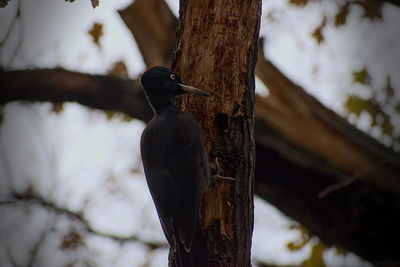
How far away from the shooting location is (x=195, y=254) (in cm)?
269

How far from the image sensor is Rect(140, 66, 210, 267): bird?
2774 mm

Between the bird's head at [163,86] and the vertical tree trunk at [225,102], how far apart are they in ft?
0.26

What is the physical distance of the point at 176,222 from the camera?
9.54ft

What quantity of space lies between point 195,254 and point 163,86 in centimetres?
128

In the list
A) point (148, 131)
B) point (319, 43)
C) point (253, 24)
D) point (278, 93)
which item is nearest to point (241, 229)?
point (148, 131)

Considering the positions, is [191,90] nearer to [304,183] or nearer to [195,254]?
[195,254]

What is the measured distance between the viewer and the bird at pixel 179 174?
2774 millimetres

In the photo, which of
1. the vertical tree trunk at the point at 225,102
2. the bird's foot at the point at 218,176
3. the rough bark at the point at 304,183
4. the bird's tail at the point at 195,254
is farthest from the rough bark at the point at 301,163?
the bird's tail at the point at 195,254

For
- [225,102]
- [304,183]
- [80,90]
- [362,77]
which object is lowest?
[225,102]

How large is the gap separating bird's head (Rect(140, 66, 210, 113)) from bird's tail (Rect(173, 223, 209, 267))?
973 mm

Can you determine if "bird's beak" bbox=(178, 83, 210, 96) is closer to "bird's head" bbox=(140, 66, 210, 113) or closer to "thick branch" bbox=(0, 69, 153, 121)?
"bird's head" bbox=(140, 66, 210, 113)

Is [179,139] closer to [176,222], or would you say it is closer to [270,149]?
[176,222]

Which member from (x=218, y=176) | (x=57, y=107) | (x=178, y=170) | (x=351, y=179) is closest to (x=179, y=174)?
(x=178, y=170)

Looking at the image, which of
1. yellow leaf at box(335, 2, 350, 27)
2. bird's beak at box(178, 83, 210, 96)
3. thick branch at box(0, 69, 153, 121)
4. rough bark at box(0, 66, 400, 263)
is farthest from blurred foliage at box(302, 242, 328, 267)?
bird's beak at box(178, 83, 210, 96)
